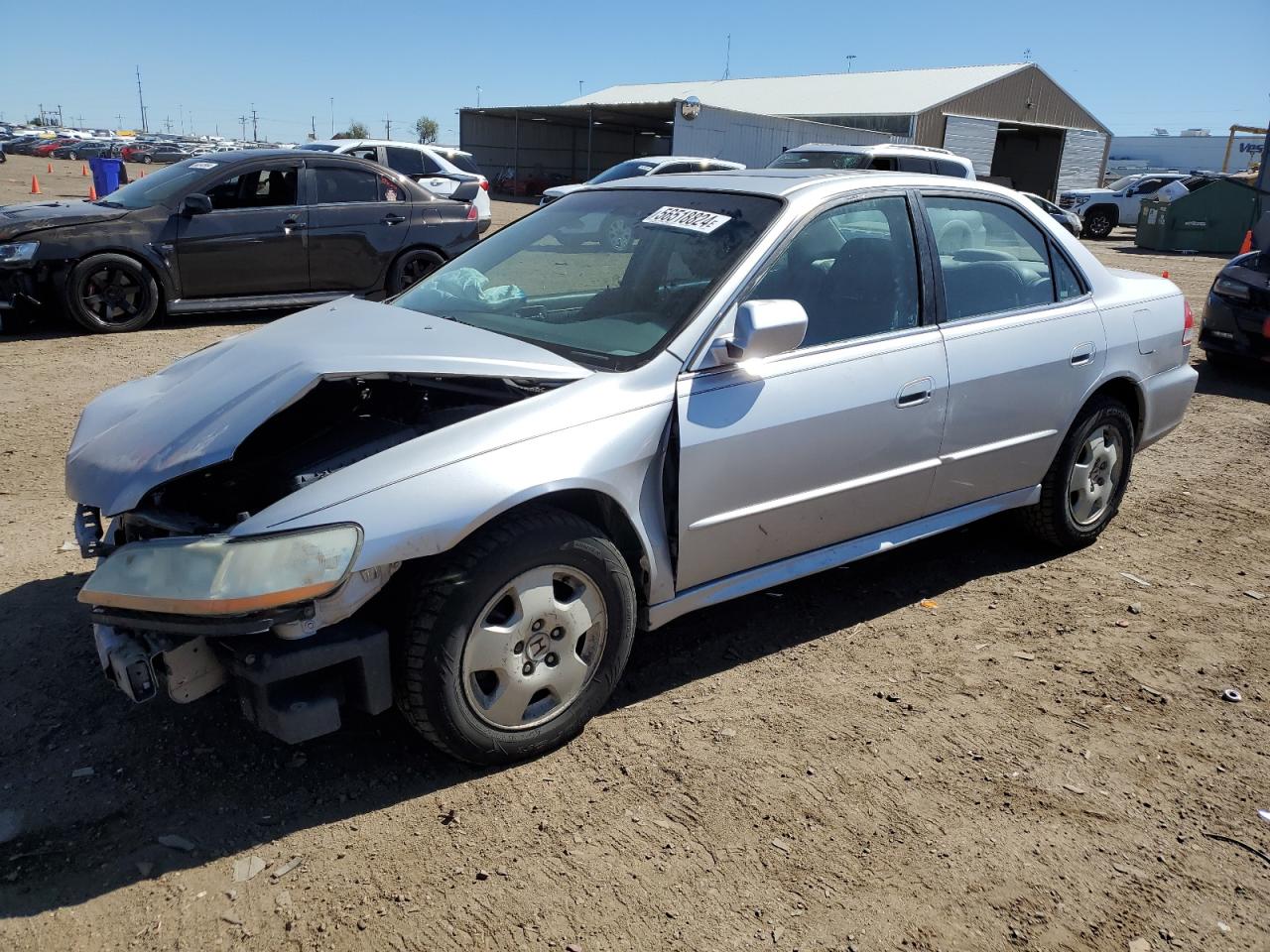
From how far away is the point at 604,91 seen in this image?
171 ft

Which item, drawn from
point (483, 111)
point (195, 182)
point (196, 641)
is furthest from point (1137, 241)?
point (483, 111)

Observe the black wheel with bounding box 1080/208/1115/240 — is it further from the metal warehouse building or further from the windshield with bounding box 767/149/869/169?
the windshield with bounding box 767/149/869/169

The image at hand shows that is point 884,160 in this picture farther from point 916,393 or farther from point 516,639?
point 516,639

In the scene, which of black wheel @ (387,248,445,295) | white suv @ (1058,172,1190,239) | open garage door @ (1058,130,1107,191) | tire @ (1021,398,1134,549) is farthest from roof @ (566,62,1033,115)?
tire @ (1021,398,1134,549)

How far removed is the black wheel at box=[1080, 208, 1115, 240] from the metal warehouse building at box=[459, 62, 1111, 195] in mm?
4990

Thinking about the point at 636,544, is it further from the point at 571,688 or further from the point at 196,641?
the point at 196,641

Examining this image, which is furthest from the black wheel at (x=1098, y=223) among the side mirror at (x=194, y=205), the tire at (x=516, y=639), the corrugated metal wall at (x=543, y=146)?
the tire at (x=516, y=639)

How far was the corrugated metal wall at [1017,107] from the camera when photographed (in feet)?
116

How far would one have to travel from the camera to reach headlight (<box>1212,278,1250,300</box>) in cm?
878

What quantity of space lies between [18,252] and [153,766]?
6.89m

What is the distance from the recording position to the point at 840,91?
40906 millimetres

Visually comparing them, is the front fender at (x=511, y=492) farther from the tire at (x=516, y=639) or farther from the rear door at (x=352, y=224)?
the rear door at (x=352, y=224)

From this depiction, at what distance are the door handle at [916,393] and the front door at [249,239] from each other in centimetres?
727

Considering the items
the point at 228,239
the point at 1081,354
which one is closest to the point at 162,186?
the point at 228,239
